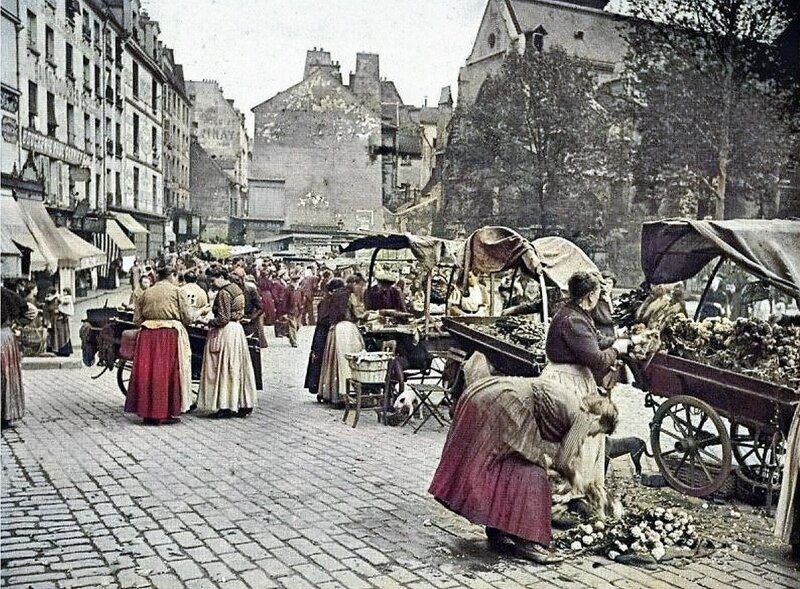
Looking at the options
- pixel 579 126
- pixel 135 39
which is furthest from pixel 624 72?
pixel 135 39

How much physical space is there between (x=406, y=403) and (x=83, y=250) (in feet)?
12.1

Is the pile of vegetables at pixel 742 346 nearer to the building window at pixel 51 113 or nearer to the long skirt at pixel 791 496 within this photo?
the long skirt at pixel 791 496

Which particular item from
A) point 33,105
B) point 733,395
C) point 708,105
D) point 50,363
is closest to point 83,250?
point 33,105

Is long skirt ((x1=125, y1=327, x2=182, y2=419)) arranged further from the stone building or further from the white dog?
the white dog

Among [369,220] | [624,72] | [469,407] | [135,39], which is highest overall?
[624,72]

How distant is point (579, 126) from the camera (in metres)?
19.4

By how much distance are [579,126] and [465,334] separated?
12972 millimetres

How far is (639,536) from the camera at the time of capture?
14.4 ft

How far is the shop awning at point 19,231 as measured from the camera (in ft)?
15.6

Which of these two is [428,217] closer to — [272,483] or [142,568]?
[272,483]

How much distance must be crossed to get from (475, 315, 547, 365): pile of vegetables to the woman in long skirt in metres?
4.38

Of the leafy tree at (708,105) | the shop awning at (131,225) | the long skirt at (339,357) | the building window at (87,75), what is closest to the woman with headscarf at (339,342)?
the long skirt at (339,357)

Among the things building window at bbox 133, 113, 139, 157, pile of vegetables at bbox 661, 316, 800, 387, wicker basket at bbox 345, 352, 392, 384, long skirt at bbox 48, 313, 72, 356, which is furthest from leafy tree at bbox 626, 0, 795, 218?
long skirt at bbox 48, 313, 72, 356

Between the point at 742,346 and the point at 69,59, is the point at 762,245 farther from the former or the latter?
the point at 69,59
